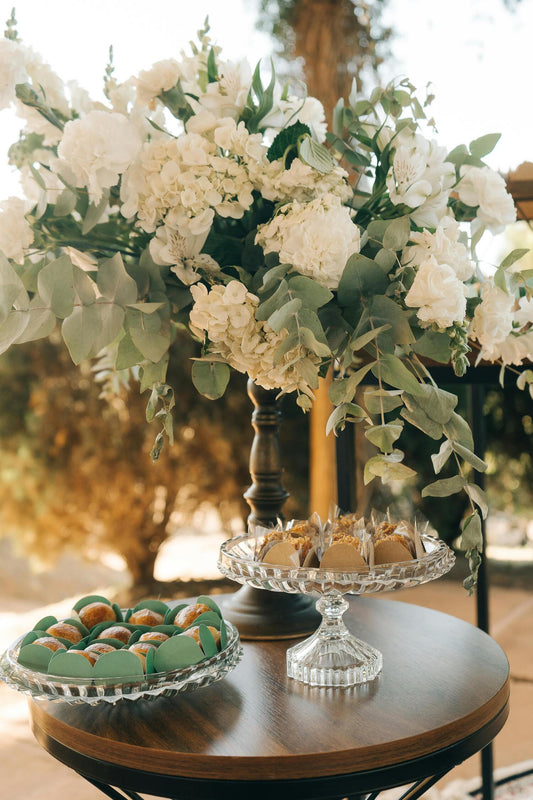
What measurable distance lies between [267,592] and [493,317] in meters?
0.51

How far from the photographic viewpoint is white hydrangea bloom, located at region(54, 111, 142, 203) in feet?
2.44

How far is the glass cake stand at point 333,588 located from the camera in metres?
0.78

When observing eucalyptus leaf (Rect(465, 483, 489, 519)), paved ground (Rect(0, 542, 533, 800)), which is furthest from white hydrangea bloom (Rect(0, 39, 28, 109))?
paved ground (Rect(0, 542, 533, 800))

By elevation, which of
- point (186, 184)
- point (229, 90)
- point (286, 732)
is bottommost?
point (286, 732)

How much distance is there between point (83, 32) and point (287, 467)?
1.75m

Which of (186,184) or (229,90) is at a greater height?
(229,90)

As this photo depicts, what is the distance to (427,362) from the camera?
4.12ft

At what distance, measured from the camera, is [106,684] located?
2.36 feet

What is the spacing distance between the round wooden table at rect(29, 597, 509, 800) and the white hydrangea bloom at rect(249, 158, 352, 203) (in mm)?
563

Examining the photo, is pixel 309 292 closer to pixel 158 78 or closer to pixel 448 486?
pixel 448 486

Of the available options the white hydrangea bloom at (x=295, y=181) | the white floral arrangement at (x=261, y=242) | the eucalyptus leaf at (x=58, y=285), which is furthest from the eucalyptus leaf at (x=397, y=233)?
the eucalyptus leaf at (x=58, y=285)

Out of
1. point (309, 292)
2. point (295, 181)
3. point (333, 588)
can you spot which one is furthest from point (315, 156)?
point (333, 588)

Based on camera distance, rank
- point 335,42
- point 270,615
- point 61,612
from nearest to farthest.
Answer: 1. point 270,615
2. point 335,42
3. point 61,612

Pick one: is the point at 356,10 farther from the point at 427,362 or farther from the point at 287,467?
the point at 427,362
